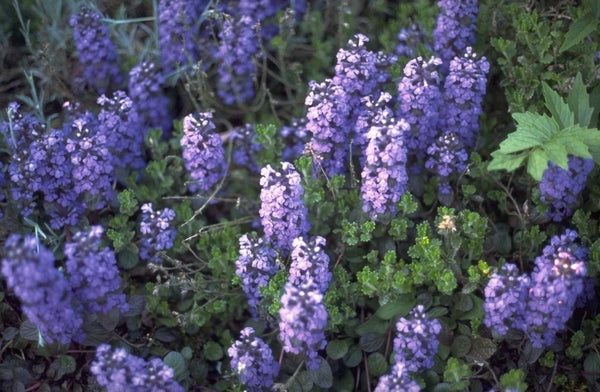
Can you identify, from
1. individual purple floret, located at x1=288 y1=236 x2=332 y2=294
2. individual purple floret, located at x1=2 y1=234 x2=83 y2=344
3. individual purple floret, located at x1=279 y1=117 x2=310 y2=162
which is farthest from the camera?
individual purple floret, located at x1=279 y1=117 x2=310 y2=162

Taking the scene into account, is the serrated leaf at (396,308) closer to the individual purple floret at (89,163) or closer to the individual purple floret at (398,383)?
the individual purple floret at (398,383)

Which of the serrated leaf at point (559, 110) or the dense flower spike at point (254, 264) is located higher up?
the serrated leaf at point (559, 110)

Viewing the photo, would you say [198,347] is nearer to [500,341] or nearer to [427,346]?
[427,346]

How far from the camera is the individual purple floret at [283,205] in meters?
3.62

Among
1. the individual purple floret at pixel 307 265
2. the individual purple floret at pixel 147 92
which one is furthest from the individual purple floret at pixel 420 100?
the individual purple floret at pixel 147 92

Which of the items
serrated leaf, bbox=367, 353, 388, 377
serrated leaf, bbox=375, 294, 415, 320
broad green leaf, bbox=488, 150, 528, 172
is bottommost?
serrated leaf, bbox=367, 353, 388, 377

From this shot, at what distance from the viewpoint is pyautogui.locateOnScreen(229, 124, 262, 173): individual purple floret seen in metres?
4.59

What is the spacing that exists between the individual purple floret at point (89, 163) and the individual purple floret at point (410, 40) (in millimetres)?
1900

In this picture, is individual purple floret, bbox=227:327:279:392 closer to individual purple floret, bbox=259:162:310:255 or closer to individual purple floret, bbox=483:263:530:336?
individual purple floret, bbox=259:162:310:255

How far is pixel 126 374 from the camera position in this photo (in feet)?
10.3

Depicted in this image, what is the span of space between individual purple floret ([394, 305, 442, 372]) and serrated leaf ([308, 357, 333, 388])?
0.35 m

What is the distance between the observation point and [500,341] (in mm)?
3873

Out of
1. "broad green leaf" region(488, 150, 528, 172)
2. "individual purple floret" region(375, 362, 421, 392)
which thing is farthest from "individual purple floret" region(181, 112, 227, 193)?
"individual purple floret" region(375, 362, 421, 392)

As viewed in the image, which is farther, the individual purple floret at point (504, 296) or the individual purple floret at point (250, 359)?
the individual purple floret at point (250, 359)
